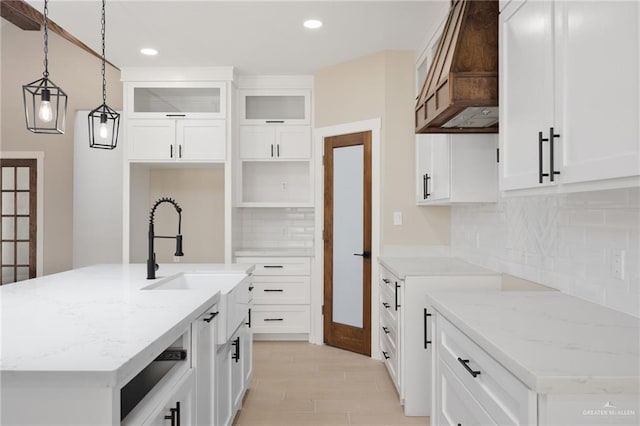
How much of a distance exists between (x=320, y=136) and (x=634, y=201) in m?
3.41

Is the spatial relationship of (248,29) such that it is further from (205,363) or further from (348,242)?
(205,363)

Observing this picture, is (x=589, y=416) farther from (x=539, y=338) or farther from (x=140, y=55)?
(x=140, y=55)

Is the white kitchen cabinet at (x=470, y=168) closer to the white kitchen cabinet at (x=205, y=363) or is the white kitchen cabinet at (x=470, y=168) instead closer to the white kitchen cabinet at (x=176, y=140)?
the white kitchen cabinet at (x=205, y=363)

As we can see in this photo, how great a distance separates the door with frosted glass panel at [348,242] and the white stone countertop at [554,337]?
7.54 ft

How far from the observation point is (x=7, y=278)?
6.43 meters

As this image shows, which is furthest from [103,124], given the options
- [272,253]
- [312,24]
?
[272,253]

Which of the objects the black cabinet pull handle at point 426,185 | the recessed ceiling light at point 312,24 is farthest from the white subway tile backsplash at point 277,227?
the recessed ceiling light at point 312,24

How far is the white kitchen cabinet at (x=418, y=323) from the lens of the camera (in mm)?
2988

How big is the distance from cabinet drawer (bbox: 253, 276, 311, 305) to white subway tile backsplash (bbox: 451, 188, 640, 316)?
6.93 feet

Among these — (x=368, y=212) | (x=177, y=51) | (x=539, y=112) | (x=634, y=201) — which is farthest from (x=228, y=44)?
(x=634, y=201)

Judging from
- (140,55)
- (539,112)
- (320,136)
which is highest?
(140,55)

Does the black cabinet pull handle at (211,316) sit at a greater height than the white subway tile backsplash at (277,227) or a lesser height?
lesser

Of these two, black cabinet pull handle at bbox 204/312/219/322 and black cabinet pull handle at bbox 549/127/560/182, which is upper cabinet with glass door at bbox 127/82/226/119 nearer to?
black cabinet pull handle at bbox 204/312/219/322

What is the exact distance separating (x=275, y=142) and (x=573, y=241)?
3.48 meters
